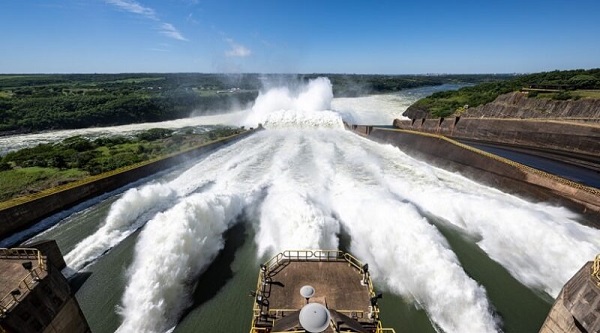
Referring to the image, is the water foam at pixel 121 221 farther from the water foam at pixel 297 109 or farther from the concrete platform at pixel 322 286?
the water foam at pixel 297 109

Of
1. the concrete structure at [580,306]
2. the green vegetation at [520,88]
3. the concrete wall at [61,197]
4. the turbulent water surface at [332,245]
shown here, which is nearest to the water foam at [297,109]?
the green vegetation at [520,88]

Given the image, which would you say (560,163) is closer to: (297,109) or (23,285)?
(23,285)

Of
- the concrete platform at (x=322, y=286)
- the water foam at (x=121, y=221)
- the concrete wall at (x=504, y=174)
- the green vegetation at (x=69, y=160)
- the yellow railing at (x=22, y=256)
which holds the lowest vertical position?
the green vegetation at (x=69, y=160)

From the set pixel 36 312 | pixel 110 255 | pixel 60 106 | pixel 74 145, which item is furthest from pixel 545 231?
pixel 60 106

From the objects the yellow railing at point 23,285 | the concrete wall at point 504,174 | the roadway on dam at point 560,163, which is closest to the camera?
the yellow railing at point 23,285

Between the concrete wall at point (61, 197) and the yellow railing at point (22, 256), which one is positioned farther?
the concrete wall at point (61, 197)

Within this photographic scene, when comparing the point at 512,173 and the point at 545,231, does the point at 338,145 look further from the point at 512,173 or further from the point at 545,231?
the point at 545,231

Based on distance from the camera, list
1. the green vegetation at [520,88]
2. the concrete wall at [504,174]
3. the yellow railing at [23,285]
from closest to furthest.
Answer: the yellow railing at [23,285]
the concrete wall at [504,174]
the green vegetation at [520,88]

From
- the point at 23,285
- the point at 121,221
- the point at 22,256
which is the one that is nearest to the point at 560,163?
the point at 23,285
